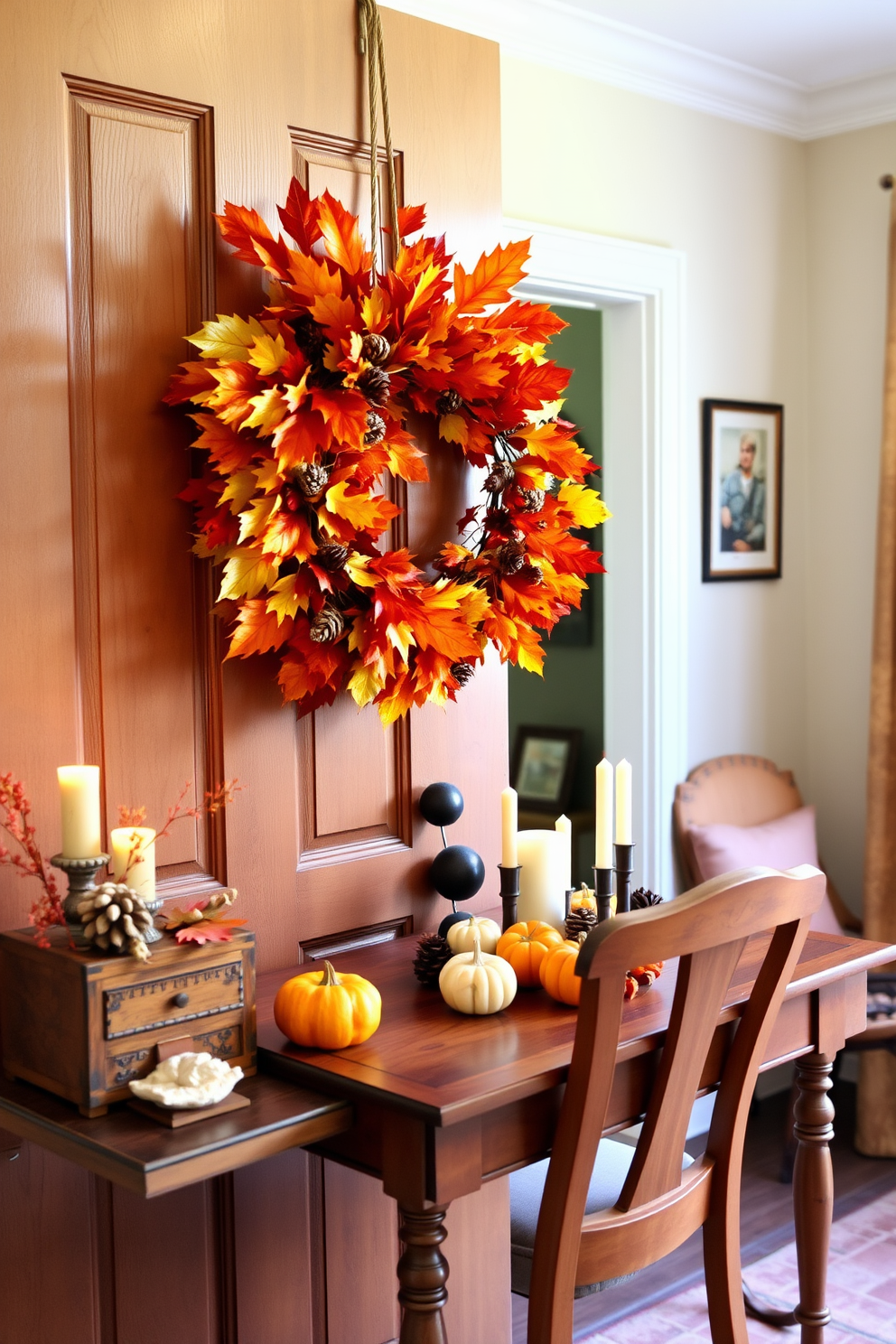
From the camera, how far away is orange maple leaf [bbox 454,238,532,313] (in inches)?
77.7

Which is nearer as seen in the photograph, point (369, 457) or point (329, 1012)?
point (329, 1012)

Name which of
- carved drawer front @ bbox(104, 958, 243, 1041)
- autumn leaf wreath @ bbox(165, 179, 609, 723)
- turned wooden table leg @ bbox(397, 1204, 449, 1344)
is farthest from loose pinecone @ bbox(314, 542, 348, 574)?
turned wooden table leg @ bbox(397, 1204, 449, 1344)

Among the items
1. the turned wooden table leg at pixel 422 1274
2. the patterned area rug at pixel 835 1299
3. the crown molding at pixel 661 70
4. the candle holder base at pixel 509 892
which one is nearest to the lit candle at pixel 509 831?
the candle holder base at pixel 509 892

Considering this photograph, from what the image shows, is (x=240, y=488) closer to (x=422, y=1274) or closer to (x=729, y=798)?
(x=422, y=1274)

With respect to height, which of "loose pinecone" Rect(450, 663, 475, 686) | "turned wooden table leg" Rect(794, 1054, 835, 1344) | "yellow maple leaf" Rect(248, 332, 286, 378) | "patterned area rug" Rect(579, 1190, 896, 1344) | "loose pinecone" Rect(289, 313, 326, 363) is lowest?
"patterned area rug" Rect(579, 1190, 896, 1344)

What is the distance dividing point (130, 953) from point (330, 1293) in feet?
2.78

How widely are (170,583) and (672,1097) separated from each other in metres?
0.98

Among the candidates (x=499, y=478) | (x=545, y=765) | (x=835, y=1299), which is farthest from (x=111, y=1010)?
(x=545, y=765)

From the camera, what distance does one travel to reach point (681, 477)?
3.57m

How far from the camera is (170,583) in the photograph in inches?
73.9

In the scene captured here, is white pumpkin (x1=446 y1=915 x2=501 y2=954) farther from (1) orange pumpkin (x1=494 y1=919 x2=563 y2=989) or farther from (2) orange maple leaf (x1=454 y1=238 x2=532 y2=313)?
(2) orange maple leaf (x1=454 y1=238 x2=532 y2=313)

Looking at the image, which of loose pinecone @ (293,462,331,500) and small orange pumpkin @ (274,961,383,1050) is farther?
loose pinecone @ (293,462,331,500)

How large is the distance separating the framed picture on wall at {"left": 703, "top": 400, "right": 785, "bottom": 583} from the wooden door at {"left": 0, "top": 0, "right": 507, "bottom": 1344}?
161 centimetres

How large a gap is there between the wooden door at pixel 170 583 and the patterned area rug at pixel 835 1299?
0.77 m
